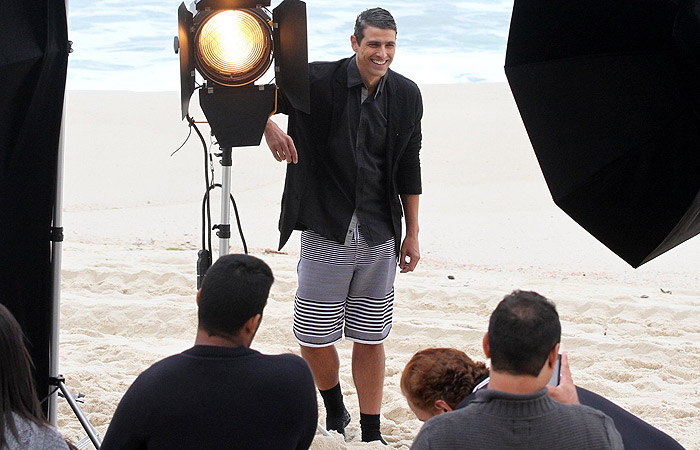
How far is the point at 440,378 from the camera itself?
8.05 ft

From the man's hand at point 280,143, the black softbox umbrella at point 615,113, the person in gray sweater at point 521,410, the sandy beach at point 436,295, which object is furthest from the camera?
the sandy beach at point 436,295

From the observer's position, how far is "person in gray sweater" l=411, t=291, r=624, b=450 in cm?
177

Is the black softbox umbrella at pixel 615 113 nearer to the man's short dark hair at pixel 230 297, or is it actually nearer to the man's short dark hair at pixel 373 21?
the man's short dark hair at pixel 373 21

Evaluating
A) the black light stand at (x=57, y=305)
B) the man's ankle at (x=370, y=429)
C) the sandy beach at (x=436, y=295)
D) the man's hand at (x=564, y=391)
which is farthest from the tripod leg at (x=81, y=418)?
the man's hand at (x=564, y=391)

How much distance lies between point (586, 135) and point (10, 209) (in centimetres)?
191

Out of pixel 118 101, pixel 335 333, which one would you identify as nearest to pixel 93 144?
pixel 118 101

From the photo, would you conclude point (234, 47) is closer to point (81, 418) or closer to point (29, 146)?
point (29, 146)

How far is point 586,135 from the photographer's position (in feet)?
8.46

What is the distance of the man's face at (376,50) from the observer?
3.32m

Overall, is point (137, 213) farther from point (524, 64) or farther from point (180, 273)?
point (524, 64)

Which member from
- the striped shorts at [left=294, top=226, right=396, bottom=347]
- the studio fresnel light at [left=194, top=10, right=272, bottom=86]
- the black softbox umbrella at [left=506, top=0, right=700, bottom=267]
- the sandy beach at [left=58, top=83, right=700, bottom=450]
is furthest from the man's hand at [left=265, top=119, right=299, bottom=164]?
the sandy beach at [left=58, top=83, right=700, bottom=450]

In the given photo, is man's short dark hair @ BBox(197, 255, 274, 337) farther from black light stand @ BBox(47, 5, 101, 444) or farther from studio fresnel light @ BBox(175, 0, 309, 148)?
black light stand @ BBox(47, 5, 101, 444)

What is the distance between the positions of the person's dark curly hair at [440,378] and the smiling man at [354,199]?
37.8 inches

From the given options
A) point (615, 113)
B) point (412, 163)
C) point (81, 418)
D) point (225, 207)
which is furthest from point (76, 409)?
point (615, 113)
